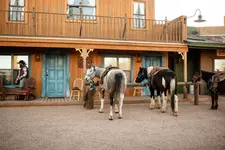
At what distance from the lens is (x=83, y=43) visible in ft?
32.5

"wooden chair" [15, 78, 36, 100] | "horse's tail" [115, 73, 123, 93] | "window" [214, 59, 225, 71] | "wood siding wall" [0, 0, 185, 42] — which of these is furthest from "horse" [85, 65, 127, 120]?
"window" [214, 59, 225, 71]

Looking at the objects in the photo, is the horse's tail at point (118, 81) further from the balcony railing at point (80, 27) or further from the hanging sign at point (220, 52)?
the hanging sign at point (220, 52)

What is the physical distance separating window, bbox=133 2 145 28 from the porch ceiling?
87.5 inches

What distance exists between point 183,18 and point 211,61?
4.72 metres

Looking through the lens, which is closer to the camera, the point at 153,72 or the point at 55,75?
the point at 153,72

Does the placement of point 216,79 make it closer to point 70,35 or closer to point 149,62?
point 149,62

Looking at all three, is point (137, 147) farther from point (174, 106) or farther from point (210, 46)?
point (210, 46)

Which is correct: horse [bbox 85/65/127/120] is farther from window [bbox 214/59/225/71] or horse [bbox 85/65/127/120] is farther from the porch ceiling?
window [bbox 214/59/225/71]

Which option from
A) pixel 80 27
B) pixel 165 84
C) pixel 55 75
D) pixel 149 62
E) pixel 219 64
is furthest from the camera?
pixel 219 64

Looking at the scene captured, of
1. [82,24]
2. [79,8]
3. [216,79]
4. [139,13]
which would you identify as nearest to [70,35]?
[82,24]

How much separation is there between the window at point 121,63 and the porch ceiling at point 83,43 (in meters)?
1.86

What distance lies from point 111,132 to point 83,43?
5799 millimetres

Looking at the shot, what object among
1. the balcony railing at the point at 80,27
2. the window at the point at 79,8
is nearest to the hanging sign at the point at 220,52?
the balcony railing at the point at 80,27

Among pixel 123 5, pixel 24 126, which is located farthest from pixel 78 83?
pixel 24 126
